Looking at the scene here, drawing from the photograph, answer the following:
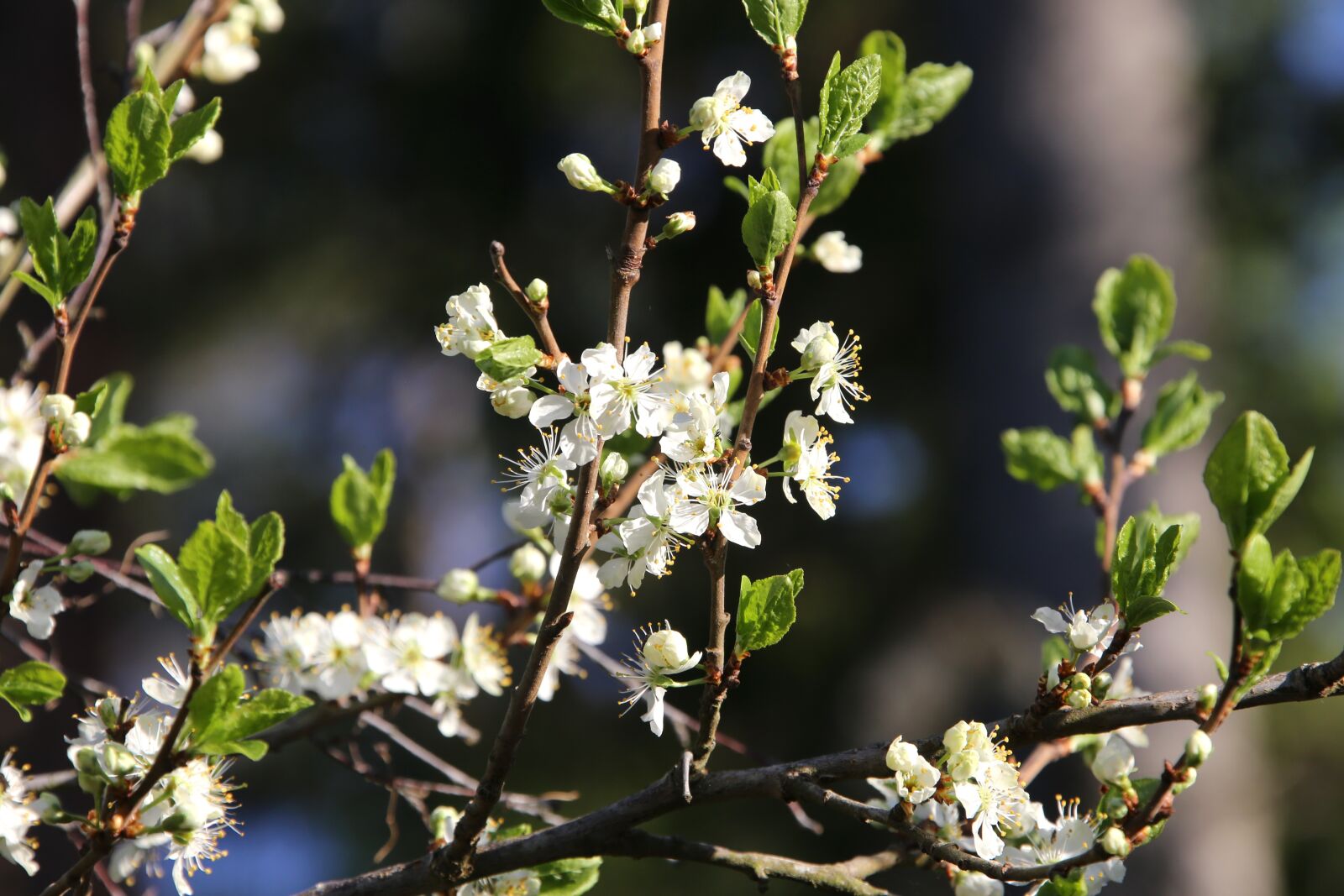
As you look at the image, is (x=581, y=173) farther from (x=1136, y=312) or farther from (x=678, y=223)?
(x=1136, y=312)

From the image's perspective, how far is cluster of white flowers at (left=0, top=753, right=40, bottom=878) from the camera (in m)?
0.84

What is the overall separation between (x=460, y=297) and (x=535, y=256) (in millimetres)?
3843

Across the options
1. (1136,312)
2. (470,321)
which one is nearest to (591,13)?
(470,321)

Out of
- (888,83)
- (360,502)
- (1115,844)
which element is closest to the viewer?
(1115,844)

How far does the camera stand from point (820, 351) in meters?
0.73

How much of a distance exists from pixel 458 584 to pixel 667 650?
1.55 ft

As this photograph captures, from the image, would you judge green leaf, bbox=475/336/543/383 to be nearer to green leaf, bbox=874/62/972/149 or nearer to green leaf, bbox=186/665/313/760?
green leaf, bbox=186/665/313/760

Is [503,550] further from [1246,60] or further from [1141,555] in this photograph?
[1246,60]

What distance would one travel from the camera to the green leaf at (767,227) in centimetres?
69

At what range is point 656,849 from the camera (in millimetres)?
748

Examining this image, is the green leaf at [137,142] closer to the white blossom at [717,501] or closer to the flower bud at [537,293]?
the flower bud at [537,293]

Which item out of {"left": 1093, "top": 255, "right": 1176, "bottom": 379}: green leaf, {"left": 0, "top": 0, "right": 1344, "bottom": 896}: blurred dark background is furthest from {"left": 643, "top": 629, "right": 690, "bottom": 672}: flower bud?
{"left": 0, "top": 0, "right": 1344, "bottom": 896}: blurred dark background

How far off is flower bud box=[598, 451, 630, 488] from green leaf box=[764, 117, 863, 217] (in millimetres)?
350

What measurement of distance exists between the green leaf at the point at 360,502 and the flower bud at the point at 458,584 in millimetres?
86
